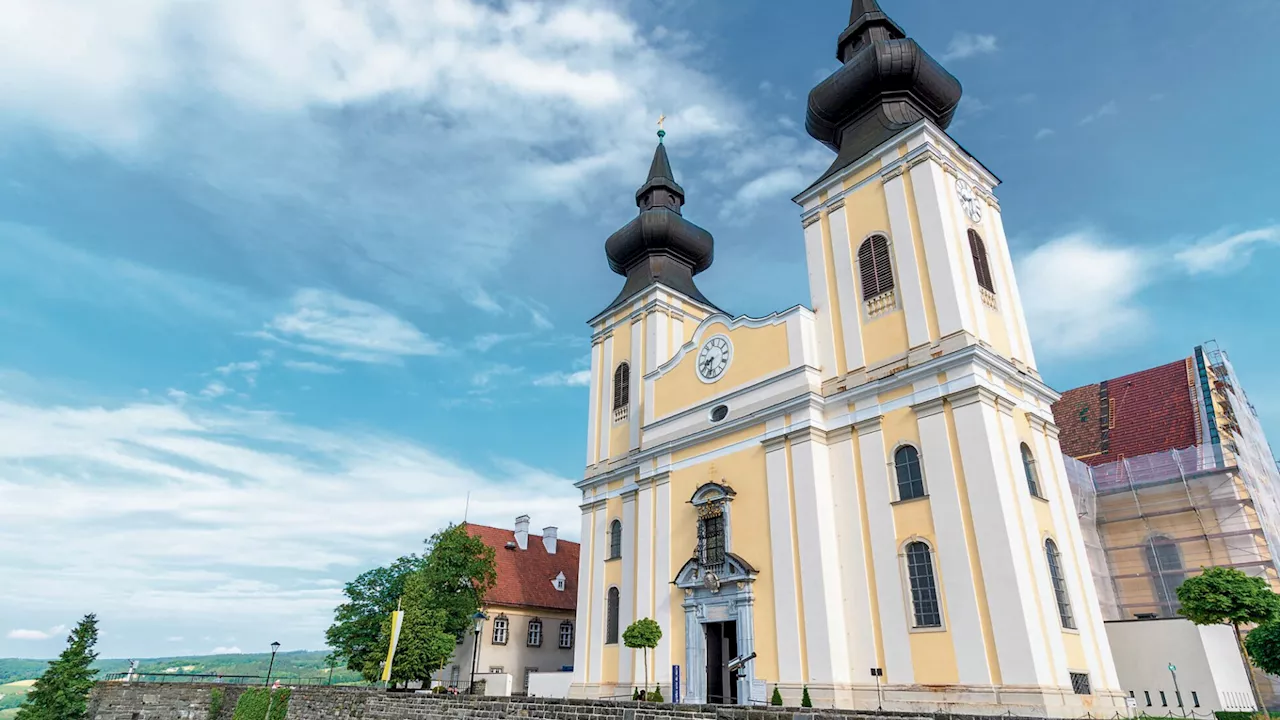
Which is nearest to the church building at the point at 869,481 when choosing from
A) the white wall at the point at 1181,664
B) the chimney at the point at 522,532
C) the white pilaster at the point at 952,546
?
the white pilaster at the point at 952,546

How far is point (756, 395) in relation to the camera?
21.9m

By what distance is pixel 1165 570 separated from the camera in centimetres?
2381

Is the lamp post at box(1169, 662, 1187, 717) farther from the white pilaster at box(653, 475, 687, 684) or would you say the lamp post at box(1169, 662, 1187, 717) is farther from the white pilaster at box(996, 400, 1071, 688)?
the white pilaster at box(653, 475, 687, 684)

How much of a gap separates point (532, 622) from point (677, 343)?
16.4m

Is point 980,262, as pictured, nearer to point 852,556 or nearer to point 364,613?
point 852,556

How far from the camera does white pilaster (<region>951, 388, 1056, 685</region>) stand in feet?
48.8

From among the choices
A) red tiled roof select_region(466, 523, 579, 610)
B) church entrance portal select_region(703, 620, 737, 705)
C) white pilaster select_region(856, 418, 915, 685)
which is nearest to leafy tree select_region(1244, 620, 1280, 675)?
white pilaster select_region(856, 418, 915, 685)

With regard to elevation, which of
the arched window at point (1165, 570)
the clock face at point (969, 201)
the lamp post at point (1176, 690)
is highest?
the clock face at point (969, 201)

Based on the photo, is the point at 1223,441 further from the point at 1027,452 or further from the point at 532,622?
the point at 532,622

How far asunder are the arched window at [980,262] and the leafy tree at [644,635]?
13.0 meters

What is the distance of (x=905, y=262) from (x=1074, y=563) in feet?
27.0

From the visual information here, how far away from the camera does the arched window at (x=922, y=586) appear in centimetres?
1664

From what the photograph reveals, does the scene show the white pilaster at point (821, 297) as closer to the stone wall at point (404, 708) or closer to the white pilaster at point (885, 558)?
the white pilaster at point (885, 558)

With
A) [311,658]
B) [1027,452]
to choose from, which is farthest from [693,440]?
[311,658]
